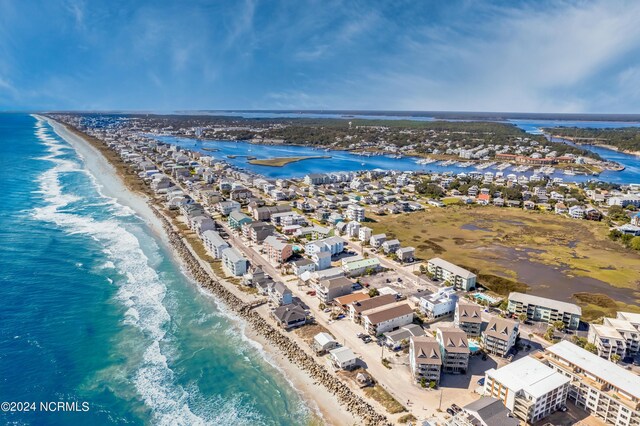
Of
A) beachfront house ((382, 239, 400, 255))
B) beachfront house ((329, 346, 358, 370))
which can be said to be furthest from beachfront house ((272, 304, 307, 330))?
beachfront house ((382, 239, 400, 255))

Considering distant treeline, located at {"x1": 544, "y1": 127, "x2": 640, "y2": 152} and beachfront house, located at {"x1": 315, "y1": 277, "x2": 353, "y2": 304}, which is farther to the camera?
distant treeline, located at {"x1": 544, "y1": 127, "x2": 640, "y2": 152}

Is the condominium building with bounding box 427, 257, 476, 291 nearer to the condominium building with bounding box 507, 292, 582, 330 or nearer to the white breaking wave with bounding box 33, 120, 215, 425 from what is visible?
the condominium building with bounding box 507, 292, 582, 330

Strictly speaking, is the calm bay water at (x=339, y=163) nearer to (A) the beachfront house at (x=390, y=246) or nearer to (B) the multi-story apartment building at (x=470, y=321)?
(A) the beachfront house at (x=390, y=246)

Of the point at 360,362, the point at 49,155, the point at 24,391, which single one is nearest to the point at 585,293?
the point at 360,362

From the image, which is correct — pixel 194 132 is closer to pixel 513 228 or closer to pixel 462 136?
pixel 462 136

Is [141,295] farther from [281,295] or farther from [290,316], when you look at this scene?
[290,316]

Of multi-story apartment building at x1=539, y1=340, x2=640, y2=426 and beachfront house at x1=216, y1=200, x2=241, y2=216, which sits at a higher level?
beachfront house at x1=216, y1=200, x2=241, y2=216

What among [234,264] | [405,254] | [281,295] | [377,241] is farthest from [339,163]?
[281,295]
